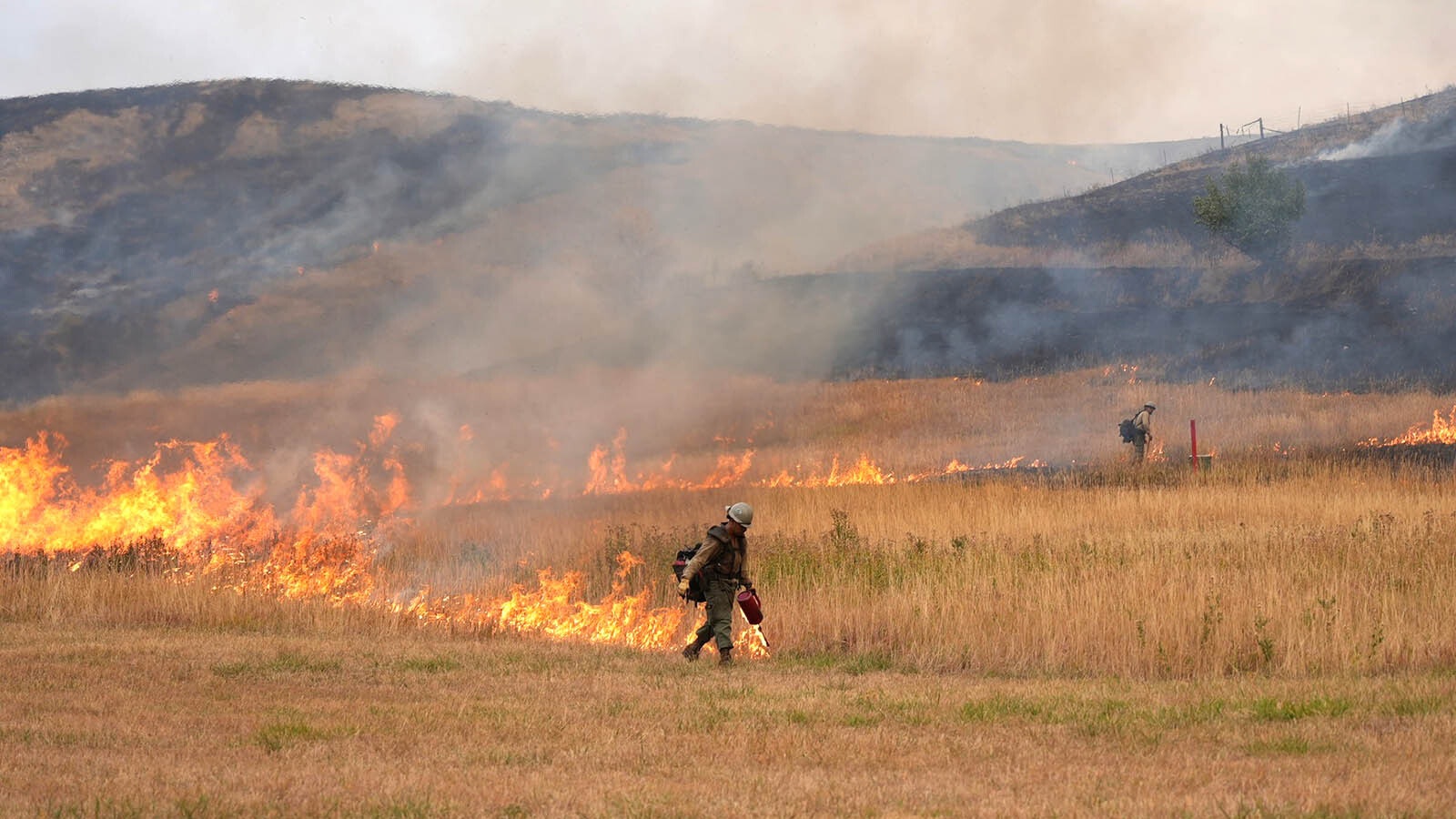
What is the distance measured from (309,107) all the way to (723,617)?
107 metres

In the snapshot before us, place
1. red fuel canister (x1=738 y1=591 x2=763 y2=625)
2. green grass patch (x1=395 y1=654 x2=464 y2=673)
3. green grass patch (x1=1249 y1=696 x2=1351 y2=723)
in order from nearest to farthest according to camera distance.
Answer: green grass patch (x1=1249 y1=696 x2=1351 y2=723)
green grass patch (x1=395 y1=654 x2=464 y2=673)
red fuel canister (x1=738 y1=591 x2=763 y2=625)

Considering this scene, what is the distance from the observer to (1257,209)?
2333 inches

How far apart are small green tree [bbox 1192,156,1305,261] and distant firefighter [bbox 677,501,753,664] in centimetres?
5183

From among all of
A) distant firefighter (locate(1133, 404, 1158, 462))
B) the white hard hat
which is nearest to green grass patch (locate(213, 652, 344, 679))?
the white hard hat

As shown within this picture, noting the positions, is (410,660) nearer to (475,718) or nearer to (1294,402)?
(475,718)

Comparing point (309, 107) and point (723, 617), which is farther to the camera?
point (309, 107)

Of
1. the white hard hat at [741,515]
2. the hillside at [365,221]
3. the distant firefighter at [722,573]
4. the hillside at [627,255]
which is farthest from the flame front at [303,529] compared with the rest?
the hillside at [365,221]

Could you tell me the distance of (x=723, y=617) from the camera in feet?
44.0

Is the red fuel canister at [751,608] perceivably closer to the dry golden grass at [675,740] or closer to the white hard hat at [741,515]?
the dry golden grass at [675,740]

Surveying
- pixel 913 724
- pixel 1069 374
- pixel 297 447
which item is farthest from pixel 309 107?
pixel 913 724

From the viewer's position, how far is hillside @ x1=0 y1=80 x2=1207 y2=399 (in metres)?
74.5

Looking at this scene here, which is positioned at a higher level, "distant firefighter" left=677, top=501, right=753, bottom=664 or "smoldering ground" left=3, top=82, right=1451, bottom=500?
"smoldering ground" left=3, top=82, right=1451, bottom=500

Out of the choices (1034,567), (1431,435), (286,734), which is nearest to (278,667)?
(286,734)

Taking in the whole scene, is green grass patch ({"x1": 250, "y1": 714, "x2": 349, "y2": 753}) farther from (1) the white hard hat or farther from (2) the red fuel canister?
(1) the white hard hat
